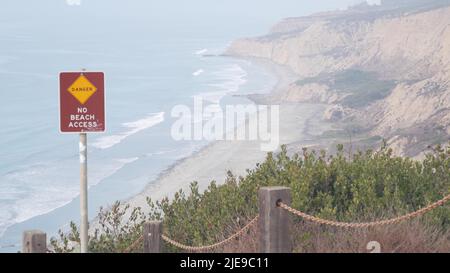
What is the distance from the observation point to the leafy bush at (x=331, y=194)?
384 inches

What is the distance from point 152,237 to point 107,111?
6175 cm

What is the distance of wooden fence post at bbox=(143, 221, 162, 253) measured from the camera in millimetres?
8750

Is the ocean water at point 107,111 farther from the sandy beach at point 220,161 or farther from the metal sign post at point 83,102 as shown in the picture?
the metal sign post at point 83,102

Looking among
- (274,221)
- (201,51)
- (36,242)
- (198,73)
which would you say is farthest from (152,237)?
(201,51)

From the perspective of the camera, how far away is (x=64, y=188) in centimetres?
3884

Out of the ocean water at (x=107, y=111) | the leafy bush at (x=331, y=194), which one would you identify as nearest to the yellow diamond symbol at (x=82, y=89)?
the leafy bush at (x=331, y=194)

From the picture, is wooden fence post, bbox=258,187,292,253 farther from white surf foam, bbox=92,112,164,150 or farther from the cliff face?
white surf foam, bbox=92,112,164,150

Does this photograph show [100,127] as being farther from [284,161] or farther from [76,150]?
[76,150]

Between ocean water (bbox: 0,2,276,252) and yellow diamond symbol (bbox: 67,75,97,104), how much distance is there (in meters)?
6.97

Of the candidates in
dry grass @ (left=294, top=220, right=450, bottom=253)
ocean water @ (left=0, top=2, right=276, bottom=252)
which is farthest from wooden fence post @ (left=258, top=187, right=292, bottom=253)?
ocean water @ (left=0, top=2, right=276, bottom=252)

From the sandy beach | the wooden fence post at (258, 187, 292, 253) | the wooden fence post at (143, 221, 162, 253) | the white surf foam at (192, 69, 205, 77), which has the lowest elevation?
the sandy beach

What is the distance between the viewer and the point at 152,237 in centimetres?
879
